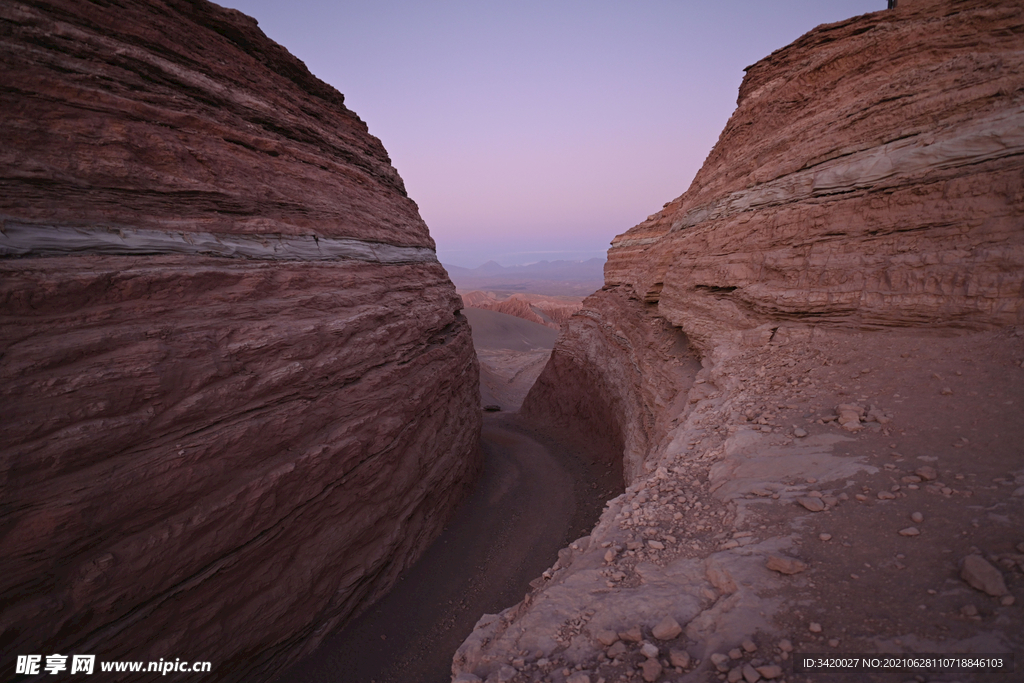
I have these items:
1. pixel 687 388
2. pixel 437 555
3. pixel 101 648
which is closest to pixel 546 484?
pixel 437 555

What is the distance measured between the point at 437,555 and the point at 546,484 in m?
3.32

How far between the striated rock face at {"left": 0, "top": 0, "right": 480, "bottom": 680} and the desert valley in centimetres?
3

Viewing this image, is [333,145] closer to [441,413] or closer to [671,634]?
[441,413]

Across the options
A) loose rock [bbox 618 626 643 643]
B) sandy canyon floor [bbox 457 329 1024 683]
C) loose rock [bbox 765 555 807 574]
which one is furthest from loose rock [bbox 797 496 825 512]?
loose rock [bbox 618 626 643 643]

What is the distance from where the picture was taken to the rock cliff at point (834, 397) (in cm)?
189

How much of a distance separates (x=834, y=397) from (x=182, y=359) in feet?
21.4

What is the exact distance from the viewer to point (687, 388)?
652 centimetres

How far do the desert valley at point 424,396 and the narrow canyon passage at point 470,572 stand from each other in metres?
0.05

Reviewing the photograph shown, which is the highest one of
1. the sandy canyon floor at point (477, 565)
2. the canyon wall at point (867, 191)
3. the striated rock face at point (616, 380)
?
the canyon wall at point (867, 191)

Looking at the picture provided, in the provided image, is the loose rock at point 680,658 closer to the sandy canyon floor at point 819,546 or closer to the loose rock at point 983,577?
the sandy canyon floor at point 819,546

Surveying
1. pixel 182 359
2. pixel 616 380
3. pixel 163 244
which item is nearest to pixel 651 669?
pixel 182 359

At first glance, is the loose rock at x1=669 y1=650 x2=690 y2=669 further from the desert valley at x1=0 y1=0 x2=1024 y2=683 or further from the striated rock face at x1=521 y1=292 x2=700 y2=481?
the striated rock face at x1=521 y1=292 x2=700 y2=481

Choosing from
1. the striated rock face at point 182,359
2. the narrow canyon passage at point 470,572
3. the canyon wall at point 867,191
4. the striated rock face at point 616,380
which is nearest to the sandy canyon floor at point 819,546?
the canyon wall at point 867,191

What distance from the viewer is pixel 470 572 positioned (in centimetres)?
642
